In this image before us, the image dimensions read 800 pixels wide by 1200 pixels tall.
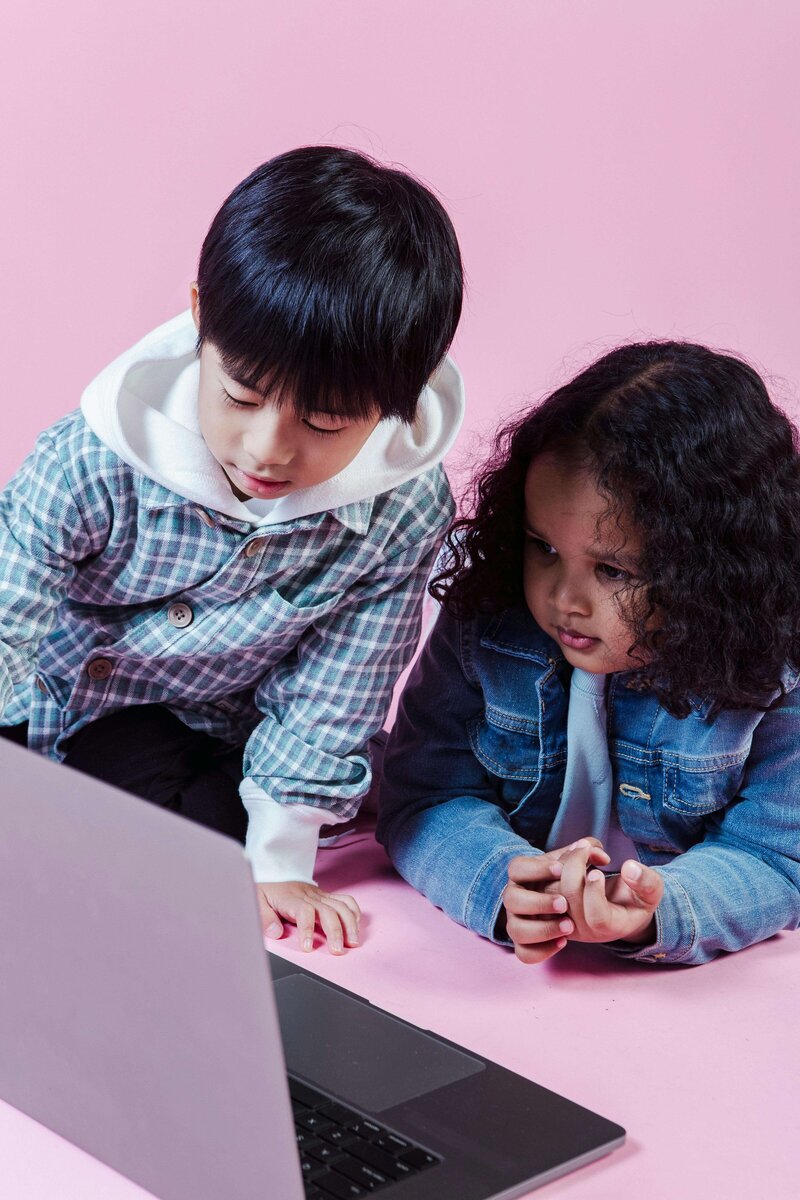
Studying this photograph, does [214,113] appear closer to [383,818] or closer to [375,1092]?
[383,818]

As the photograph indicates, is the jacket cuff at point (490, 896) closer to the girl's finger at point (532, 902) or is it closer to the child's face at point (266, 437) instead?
the girl's finger at point (532, 902)

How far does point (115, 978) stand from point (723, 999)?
0.46 metres

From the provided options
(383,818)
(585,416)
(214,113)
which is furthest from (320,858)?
(214,113)

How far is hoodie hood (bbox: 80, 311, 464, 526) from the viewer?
1014 mm

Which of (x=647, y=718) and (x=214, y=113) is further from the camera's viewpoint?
(x=214, y=113)

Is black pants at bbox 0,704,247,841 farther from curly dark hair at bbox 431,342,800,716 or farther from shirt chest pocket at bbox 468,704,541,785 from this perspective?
curly dark hair at bbox 431,342,800,716

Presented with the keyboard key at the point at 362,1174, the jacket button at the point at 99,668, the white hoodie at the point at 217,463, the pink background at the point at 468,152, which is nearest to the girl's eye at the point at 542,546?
the white hoodie at the point at 217,463

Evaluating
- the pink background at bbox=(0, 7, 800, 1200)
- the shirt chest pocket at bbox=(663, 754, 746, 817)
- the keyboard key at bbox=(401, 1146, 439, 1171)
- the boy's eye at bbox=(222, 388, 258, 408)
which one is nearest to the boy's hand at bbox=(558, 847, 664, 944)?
the shirt chest pocket at bbox=(663, 754, 746, 817)

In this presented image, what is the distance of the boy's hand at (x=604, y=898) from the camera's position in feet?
2.87

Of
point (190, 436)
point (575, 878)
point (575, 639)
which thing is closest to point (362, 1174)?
point (575, 878)

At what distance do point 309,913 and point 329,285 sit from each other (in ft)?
1.34

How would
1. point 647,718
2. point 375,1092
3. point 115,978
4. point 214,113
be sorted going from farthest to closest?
point 214,113 < point 647,718 < point 375,1092 < point 115,978

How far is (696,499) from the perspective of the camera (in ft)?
3.06

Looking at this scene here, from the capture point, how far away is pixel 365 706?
1100mm
